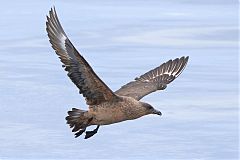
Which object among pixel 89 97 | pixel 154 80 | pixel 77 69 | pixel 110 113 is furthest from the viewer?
pixel 154 80

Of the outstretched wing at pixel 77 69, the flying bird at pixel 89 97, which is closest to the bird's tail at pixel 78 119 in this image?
the flying bird at pixel 89 97

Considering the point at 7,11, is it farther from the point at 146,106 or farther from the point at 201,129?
the point at 146,106

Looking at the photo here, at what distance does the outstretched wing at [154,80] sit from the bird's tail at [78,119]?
1.07m

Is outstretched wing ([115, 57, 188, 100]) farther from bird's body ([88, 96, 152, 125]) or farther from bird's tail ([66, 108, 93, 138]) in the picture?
bird's tail ([66, 108, 93, 138])

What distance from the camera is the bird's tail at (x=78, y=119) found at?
45.9ft

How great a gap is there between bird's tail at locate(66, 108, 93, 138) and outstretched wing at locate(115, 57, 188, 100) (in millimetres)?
1070

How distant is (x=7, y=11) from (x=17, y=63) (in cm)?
365

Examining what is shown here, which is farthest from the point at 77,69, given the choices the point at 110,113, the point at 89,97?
the point at 110,113

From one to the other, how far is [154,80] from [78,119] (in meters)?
2.12

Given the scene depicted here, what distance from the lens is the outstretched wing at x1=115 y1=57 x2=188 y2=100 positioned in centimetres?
1523

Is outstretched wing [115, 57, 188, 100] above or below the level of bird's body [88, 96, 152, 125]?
above

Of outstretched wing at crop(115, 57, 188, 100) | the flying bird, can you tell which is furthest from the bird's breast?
outstretched wing at crop(115, 57, 188, 100)

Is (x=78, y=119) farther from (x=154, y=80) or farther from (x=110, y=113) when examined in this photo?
(x=154, y=80)

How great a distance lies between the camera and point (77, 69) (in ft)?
44.9
